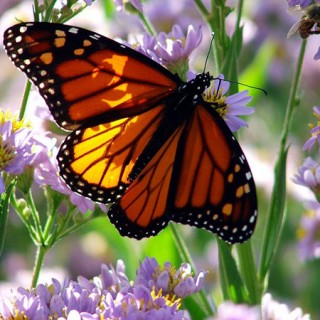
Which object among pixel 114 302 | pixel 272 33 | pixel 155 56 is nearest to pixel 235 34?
pixel 155 56

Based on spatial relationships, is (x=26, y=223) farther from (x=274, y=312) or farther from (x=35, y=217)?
(x=274, y=312)

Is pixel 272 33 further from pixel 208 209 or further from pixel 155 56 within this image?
pixel 208 209

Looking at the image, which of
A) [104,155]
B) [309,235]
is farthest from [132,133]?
[309,235]

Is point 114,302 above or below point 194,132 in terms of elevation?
below

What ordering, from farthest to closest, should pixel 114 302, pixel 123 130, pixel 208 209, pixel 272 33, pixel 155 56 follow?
1. pixel 272 33
2. pixel 155 56
3. pixel 123 130
4. pixel 208 209
5. pixel 114 302

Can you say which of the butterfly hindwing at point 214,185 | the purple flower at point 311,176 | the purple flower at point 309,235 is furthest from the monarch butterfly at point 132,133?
the purple flower at point 309,235

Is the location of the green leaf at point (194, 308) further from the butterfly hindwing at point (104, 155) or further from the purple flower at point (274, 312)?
the butterfly hindwing at point (104, 155)
